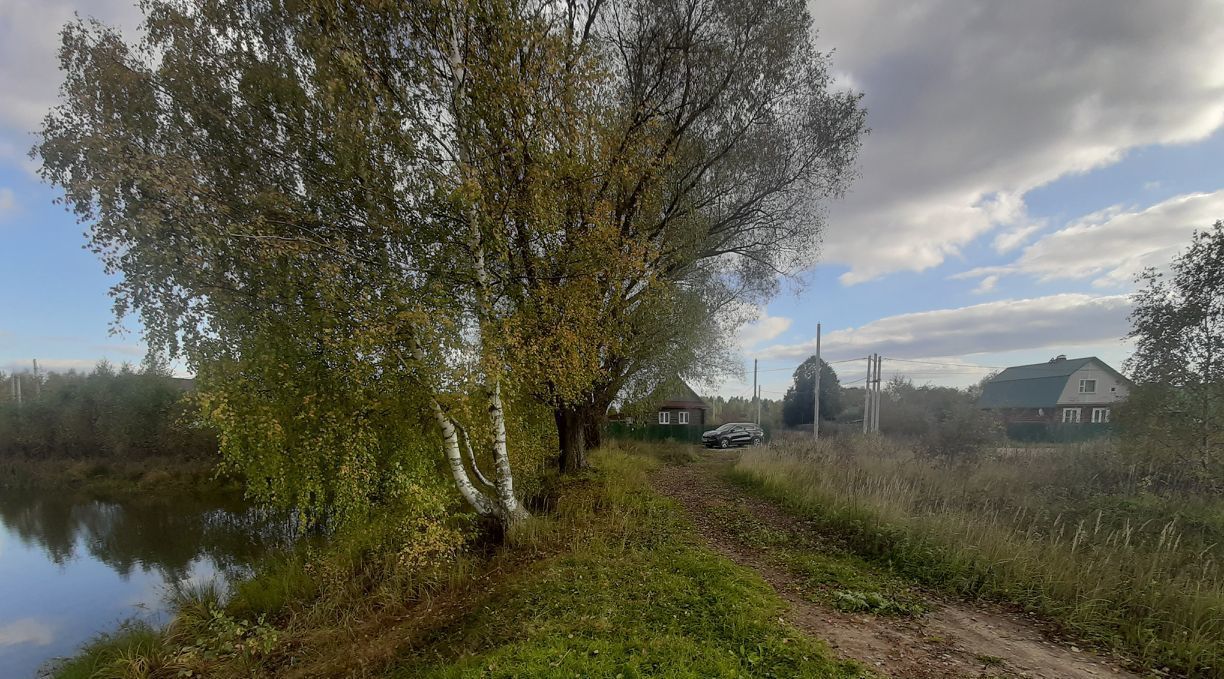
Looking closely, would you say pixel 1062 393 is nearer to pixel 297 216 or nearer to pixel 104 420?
pixel 297 216

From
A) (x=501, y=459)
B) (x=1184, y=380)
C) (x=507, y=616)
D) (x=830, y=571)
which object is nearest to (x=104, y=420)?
(x=501, y=459)

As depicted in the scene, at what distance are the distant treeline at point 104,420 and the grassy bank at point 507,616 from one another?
22.7 meters

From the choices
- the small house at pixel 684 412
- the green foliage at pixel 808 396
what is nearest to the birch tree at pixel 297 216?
the small house at pixel 684 412

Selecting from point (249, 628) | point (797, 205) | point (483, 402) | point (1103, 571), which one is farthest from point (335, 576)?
point (797, 205)

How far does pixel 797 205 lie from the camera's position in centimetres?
1203

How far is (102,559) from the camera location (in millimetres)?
12875

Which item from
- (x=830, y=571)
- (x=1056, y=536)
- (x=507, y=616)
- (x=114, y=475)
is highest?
(x=1056, y=536)

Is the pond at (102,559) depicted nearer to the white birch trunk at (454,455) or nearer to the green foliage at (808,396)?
the white birch trunk at (454,455)

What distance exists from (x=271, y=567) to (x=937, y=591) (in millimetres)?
11080

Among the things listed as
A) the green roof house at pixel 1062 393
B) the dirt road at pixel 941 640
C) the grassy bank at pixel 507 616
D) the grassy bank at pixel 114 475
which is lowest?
the grassy bank at pixel 114 475

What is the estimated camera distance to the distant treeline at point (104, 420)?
78.9 feet

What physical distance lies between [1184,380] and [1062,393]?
33008 millimetres

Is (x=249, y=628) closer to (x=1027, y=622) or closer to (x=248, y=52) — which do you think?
(x=248, y=52)

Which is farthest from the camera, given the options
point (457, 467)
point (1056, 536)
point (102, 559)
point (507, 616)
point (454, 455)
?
point (102, 559)
